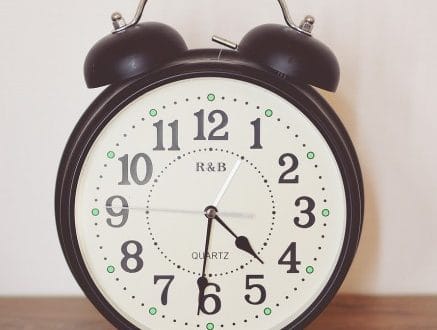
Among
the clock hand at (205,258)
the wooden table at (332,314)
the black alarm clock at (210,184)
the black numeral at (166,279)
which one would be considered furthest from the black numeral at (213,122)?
the wooden table at (332,314)

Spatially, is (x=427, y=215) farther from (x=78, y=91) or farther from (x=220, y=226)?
(x=78, y=91)

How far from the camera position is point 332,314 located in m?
1.25

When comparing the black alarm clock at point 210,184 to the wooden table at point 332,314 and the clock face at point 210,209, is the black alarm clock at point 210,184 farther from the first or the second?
the wooden table at point 332,314

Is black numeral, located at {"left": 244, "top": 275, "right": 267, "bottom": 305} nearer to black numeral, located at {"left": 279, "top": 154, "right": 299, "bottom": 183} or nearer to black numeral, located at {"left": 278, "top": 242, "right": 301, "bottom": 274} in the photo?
black numeral, located at {"left": 278, "top": 242, "right": 301, "bottom": 274}

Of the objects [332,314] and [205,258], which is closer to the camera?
[205,258]

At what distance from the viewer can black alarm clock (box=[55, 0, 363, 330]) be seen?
39.8 inches

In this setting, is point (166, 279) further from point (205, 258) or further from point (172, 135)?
point (172, 135)

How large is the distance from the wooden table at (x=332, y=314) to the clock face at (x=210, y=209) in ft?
0.55

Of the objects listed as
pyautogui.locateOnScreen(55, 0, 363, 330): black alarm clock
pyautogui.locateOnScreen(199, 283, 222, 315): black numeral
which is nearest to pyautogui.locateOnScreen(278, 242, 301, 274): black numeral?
pyautogui.locateOnScreen(55, 0, 363, 330): black alarm clock

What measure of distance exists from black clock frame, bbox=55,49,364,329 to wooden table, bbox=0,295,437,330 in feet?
0.55

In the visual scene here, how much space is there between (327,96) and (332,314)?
38 cm

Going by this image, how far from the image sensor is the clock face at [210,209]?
1040mm

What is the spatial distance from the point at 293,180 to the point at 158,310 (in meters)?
0.28

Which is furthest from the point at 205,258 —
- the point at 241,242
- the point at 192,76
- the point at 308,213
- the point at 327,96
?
the point at 327,96
